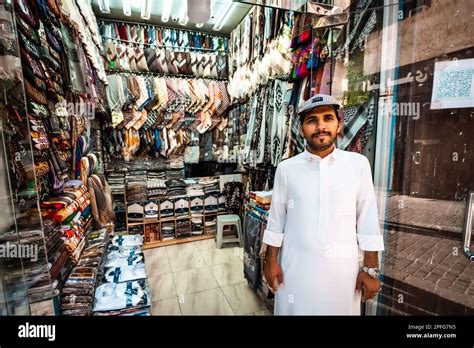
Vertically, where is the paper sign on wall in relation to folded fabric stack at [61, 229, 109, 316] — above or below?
above

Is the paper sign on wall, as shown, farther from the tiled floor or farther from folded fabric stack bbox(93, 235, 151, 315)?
folded fabric stack bbox(93, 235, 151, 315)

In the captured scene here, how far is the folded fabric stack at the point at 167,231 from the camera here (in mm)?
3666

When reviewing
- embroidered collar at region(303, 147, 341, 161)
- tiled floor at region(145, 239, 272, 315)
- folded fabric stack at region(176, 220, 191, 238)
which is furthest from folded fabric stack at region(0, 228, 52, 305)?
folded fabric stack at region(176, 220, 191, 238)

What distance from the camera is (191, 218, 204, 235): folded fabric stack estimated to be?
12.5 feet

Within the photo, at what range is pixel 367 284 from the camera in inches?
41.1

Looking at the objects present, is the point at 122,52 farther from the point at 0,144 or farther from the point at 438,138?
the point at 438,138

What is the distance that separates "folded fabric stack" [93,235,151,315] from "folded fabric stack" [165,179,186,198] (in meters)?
1.51

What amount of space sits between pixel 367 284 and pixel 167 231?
3.20 m

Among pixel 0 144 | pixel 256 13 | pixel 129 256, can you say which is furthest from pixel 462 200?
pixel 256 13

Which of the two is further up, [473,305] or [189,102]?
[189,102]
